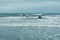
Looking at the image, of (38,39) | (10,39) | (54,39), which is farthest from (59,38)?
(10,39)

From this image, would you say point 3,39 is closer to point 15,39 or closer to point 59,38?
point 15,39

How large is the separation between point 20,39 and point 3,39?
1.39 m

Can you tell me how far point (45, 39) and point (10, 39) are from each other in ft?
9.33

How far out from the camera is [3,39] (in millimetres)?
14430

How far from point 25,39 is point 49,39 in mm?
1952

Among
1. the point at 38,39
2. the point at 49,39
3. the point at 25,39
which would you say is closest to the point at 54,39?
the point at 49,39

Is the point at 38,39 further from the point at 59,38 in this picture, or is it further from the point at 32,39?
the point at 59,38

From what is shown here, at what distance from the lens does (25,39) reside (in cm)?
1443

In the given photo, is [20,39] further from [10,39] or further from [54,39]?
[54,39]

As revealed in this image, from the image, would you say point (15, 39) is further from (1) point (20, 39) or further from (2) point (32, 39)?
(2) point (32, 39)

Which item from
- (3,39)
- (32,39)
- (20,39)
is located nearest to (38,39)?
(32,39)

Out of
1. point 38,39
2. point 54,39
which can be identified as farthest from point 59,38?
point 38,39

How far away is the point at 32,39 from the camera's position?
14469mm

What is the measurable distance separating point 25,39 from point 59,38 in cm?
290
